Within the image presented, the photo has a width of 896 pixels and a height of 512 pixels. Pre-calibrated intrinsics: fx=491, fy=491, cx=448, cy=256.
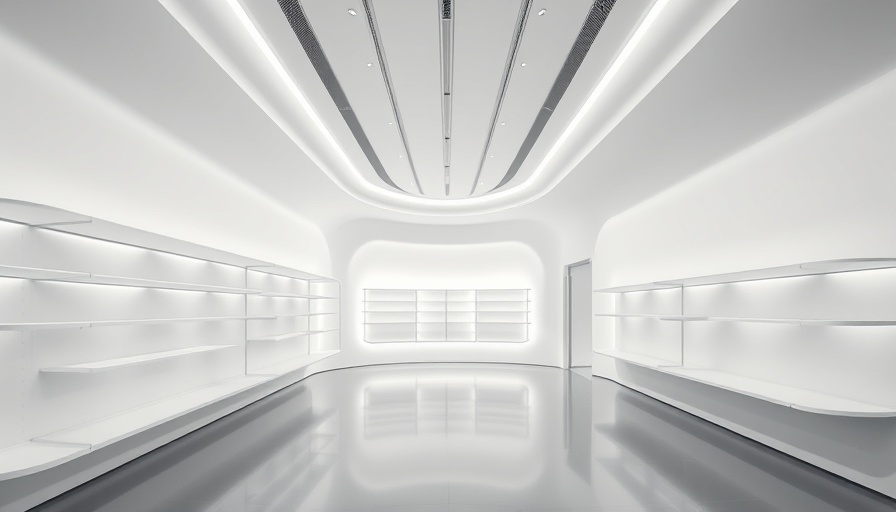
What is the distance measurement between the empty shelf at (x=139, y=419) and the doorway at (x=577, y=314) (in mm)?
6365

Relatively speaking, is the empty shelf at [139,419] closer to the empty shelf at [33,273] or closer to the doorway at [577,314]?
the empty shelf at [33,273]

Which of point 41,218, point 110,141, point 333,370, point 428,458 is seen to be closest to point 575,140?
point 428,458

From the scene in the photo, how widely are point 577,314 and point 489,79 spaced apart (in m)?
6.65

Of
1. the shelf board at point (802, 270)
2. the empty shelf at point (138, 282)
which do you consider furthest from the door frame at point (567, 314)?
the empty shelf at point (138, 282)

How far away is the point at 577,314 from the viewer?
9.62 m

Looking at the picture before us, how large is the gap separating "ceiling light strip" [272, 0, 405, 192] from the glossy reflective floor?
2942 mm

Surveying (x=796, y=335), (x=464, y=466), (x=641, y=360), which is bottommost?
(x=464, y=466)

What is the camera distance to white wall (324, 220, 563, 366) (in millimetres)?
9719

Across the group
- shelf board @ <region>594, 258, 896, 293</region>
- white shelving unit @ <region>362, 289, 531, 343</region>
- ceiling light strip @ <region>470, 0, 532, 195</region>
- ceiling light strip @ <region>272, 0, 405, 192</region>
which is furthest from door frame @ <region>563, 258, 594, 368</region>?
ceiling light strip @ <region>272, 0, 405, 192</region>

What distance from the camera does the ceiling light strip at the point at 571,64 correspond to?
2988 millimetres

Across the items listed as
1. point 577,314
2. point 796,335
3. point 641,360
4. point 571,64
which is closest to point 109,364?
point 571,64

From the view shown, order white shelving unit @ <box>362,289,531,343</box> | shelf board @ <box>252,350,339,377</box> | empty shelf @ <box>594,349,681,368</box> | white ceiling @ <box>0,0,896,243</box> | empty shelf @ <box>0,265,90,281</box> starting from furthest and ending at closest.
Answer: white shelving unit @ <box>362,289,531,343</box>
shelf board @ <box>252,350,339,377</box>
empty shelf @ <box>594,349,681,368</box>
white ceiling @ <box>0,0,896,243</box>
empty shelf @ <box>0,265,90,281</box>

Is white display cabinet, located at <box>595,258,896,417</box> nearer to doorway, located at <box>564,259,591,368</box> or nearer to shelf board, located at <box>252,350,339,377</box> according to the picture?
doorway, located at <box>564,259,591,368</box>

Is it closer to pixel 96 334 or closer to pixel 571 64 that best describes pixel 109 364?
pixel 96 334
